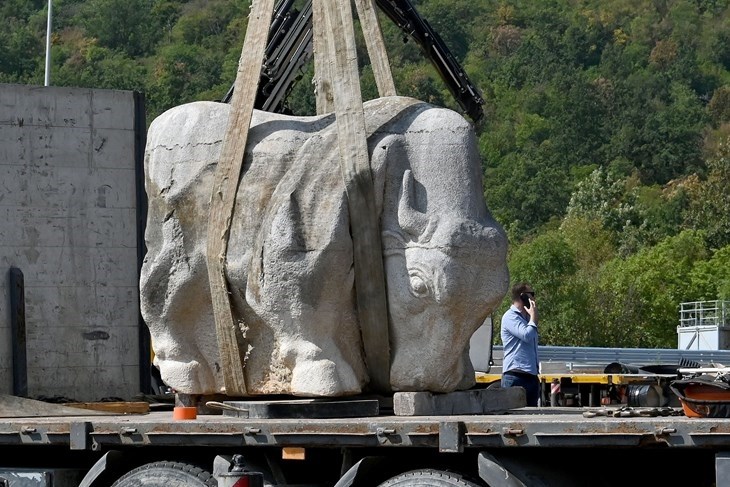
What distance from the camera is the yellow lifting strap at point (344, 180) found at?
10.6 meters

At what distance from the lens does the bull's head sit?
10.5 meters

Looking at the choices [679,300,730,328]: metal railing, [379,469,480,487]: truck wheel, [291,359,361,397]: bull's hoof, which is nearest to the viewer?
[379,469,480,487]: truck wheel

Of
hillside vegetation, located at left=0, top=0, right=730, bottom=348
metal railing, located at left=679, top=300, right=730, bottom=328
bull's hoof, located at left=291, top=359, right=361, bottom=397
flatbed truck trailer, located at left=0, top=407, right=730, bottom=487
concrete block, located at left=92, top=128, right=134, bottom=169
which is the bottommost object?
flatbed truck trailer, located at left=0, top=407, right=730, bottom=487

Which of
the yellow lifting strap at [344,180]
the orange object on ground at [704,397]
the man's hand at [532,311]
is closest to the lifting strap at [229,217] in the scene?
the yellow lifting strap at [344,180]

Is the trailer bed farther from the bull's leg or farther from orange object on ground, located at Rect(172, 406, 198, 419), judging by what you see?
the bull's leg

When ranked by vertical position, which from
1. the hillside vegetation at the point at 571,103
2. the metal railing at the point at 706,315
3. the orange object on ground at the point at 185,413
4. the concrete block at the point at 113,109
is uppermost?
the hillside vegetation at the point at 571,103

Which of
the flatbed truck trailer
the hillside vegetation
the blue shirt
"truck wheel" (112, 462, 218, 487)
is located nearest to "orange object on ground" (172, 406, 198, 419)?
the flatbed truck trailer

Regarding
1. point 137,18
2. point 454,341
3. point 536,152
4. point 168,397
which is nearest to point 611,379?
point 168,397

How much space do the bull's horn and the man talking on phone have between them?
7.03 ft

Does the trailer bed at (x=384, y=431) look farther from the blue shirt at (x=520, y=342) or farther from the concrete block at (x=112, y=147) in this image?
the concrete block at (x=112, y=147)

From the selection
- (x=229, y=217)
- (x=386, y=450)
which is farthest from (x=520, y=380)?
(x=386, y=450)

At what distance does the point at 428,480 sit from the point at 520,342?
3.74 m

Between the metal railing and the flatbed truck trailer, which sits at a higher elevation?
the metal railing

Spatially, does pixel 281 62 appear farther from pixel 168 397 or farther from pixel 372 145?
pixel 372 145
